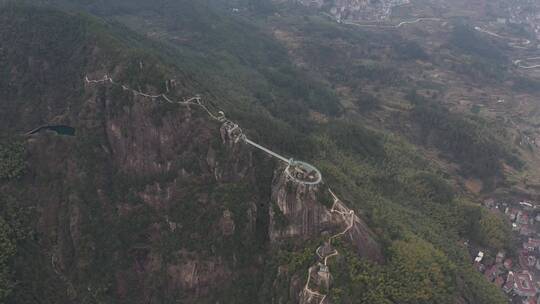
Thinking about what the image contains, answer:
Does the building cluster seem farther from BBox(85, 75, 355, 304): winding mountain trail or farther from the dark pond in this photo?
the dark pond

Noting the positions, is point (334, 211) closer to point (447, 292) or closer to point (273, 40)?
point (447, 292)

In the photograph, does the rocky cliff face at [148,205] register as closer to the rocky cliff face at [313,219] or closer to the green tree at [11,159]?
the rocky cliff face at [313,219]

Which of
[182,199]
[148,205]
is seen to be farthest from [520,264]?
[148,205]

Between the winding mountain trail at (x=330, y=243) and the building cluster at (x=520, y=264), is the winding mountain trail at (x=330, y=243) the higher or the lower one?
the higher one

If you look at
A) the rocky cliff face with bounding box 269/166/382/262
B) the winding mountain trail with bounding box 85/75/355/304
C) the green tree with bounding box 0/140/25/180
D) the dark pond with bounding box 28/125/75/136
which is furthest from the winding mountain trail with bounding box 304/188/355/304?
the green tree with bounding box 0/140/25/180

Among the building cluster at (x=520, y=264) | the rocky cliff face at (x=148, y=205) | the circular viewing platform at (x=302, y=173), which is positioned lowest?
the building cluster at (x=520, y=264)

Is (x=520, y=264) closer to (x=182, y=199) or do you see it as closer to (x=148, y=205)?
(x=182, y=199)

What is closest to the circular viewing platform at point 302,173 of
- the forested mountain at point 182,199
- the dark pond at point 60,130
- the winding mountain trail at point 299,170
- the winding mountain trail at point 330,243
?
the winding mountain trail at point 299,170
